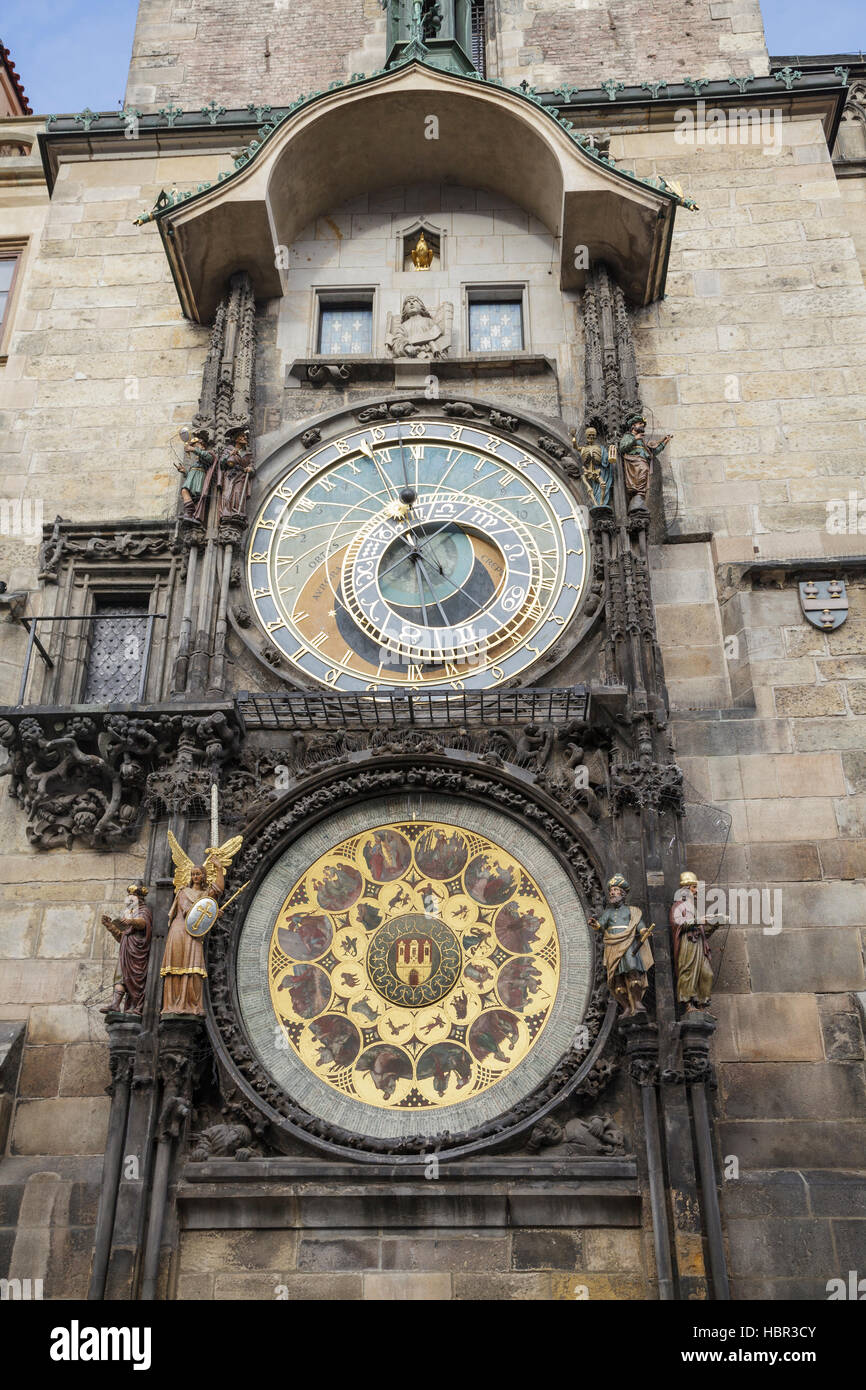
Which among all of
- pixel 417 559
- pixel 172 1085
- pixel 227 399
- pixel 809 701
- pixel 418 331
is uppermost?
pixel 418 331

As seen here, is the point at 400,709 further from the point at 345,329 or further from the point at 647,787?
the point at 345,329

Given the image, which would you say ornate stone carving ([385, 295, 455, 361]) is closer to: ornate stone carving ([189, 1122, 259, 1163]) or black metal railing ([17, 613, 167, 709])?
black metal railing ([17, 613, 167, 709])

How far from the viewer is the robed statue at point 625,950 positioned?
9.02m

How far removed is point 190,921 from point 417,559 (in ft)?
11.4

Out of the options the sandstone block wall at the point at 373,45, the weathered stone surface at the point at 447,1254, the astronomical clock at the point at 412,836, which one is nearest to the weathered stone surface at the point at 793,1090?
the astronomical clock at the point at 412,836

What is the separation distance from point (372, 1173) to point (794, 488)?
6.27 meters

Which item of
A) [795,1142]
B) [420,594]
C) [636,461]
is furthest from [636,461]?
[795,1142]

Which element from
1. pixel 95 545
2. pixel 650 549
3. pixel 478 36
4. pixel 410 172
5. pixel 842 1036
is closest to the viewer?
pixel 842 1036

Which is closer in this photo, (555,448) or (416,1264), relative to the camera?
(416,1264)

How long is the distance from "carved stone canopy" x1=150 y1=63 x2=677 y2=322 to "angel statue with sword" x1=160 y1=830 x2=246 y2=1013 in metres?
5.43

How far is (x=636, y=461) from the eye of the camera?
11.3 metres

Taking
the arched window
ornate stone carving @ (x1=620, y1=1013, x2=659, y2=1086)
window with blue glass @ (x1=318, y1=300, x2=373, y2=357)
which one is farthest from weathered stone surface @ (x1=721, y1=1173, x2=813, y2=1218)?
the arched window

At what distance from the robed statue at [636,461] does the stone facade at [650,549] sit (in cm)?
54
